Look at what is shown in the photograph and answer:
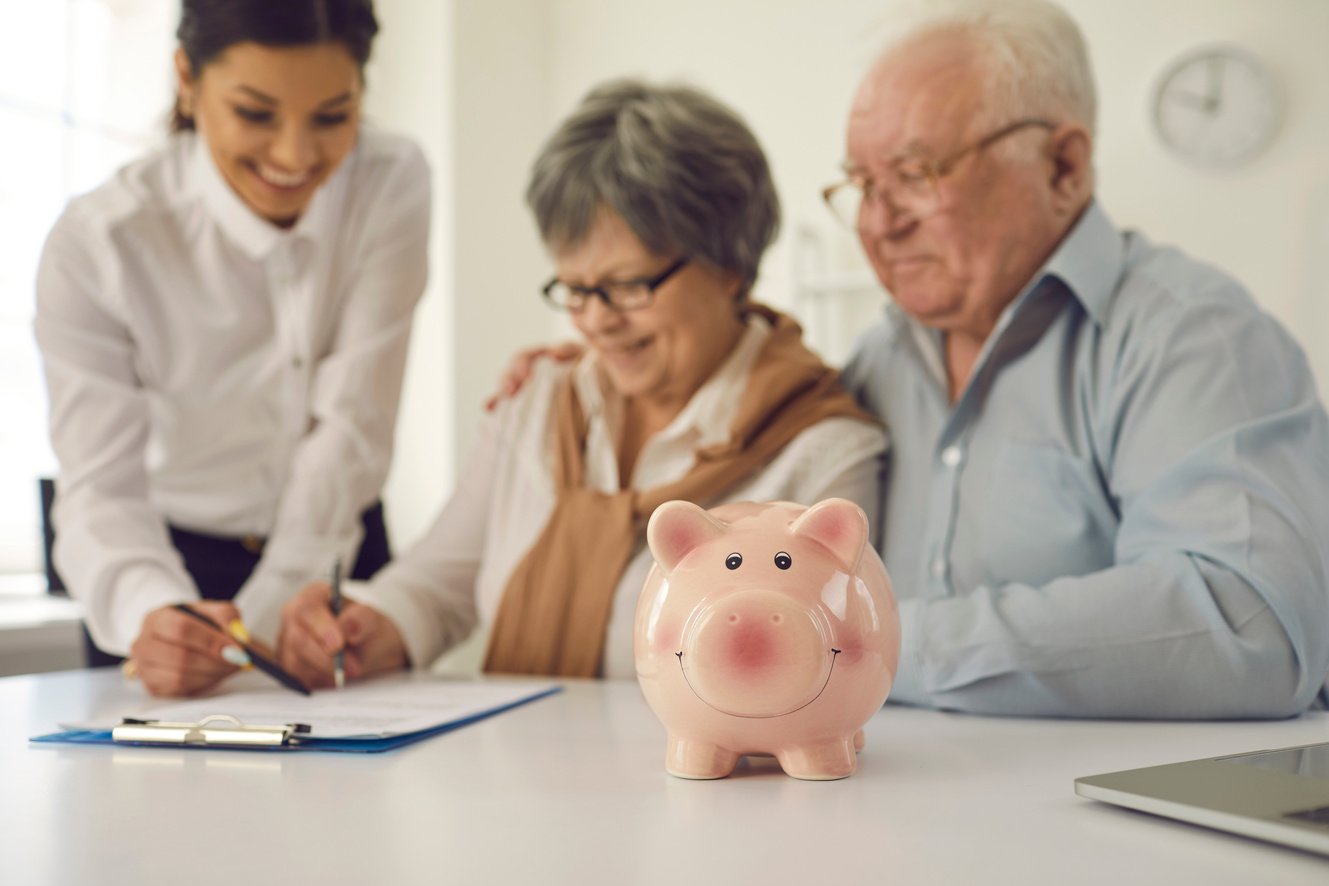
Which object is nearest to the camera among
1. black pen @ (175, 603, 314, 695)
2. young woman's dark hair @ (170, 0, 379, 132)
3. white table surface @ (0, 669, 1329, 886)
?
white table surface @ (0, 669, 1329, 886)

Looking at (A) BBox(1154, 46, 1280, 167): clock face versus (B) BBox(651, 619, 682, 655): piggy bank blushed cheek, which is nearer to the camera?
(B) BBox(651, 619, 682, 655): piggy bank blushed cheek

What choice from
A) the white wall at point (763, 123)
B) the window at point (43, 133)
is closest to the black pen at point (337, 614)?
the window at point (43, 133)

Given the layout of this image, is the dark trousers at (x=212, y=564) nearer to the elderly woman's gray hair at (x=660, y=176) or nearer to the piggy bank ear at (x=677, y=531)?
the elderly woman's gray hair at (x=660, y=176)

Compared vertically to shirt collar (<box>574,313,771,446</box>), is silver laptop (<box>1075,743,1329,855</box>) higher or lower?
lower

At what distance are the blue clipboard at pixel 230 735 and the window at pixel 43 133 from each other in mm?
1866

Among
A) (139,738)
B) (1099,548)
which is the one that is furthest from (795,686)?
(1099,548)

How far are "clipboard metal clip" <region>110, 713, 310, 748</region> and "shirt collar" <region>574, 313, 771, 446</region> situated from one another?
679 millimetres

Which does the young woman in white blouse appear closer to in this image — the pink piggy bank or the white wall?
the pink piggy bank

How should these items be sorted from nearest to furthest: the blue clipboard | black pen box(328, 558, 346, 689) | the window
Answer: the blue clipboard → black pen box(328, 558, 346, 689) → the window

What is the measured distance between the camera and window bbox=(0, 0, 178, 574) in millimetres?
2549

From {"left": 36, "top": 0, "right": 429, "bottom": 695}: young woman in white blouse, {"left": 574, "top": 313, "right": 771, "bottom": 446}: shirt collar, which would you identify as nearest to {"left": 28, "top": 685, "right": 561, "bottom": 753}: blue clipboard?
{"left": 36, "top": 0, "right": 429, "bottom": 695}: young woman in white blouse

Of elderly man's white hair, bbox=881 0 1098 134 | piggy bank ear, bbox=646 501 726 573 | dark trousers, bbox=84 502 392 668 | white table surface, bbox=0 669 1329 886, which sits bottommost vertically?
dark trousers, bbox=84 502 392 668

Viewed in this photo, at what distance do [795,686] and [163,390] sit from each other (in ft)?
3.96

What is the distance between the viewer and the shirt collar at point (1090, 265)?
3.79 ft
